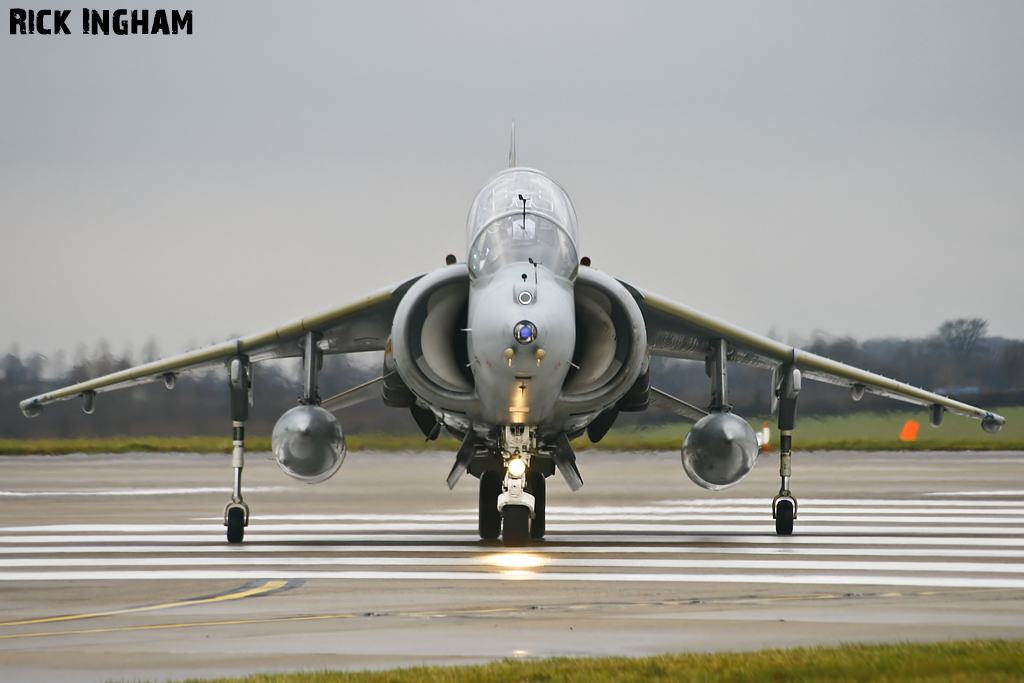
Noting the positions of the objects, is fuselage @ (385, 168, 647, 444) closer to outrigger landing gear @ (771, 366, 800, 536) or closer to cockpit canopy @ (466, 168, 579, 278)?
cockpit canopy @ (466, 168, 579, 278)

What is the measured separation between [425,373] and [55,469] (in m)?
20.8

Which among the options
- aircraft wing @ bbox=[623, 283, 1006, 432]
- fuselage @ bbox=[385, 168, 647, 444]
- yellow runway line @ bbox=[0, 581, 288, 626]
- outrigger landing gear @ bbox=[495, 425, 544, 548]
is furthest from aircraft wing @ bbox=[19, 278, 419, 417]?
yellow runway line @ bbox=[0, 581, 288, 626]

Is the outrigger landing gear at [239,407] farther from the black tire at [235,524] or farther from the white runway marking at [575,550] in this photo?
the white runway marking at [575,550]

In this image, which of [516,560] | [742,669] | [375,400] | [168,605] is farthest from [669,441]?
[742,669]

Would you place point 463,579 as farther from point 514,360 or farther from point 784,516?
point 784,516

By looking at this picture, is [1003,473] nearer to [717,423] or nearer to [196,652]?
[717,423]

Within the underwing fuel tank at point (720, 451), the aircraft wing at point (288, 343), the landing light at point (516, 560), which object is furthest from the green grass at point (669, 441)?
the landing light at point (516, 560)

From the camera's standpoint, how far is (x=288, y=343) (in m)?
14.8

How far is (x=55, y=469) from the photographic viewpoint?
30.0 m

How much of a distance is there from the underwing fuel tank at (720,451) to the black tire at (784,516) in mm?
1024

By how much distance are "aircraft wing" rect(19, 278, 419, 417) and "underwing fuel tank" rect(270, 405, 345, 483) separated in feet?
3.68

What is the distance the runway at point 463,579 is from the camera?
7262 millimetres

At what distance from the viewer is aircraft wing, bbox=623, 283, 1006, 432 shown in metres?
14.1

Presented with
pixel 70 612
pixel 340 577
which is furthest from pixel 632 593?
pixel 70 612
